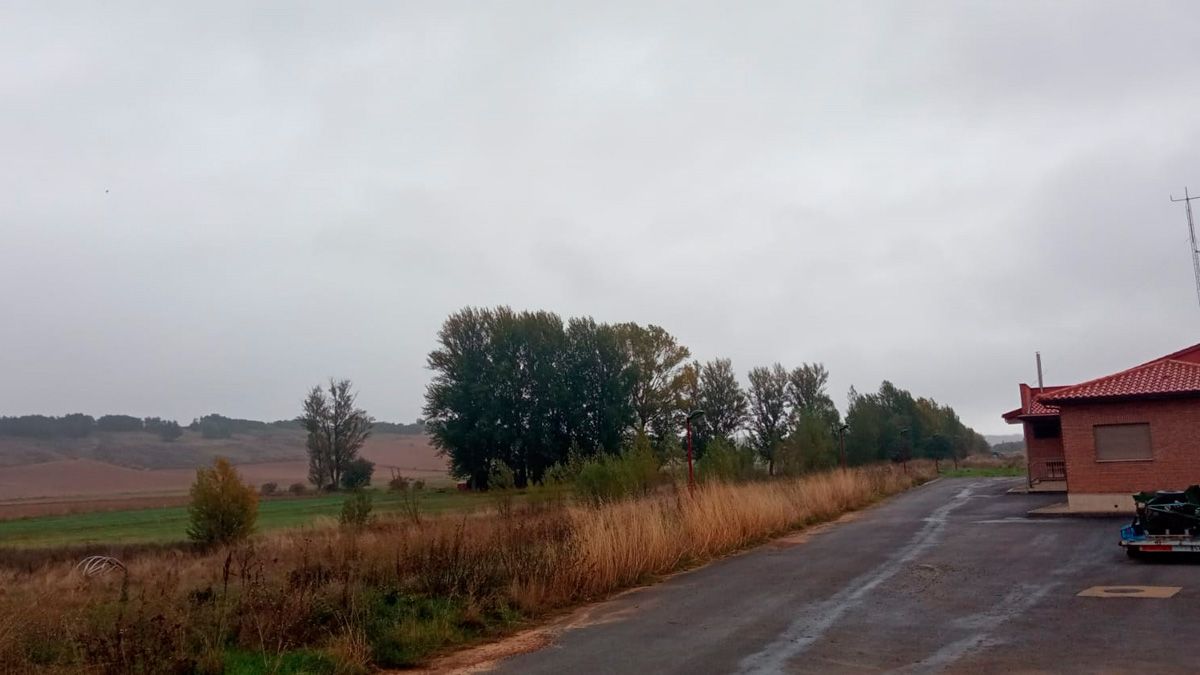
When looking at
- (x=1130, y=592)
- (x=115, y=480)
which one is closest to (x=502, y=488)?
(x=1130, y=592)

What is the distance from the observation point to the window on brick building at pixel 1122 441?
26.4 m

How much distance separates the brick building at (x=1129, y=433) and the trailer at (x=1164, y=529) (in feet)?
32.8

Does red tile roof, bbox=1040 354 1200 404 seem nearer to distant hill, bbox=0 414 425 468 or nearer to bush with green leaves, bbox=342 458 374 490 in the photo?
bush with green leaves, bbox=342 458 374 490

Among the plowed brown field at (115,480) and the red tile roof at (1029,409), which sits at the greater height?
the red tile roof at (1029,409)

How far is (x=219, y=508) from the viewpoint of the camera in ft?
111

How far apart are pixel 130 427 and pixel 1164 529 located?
6855 inches

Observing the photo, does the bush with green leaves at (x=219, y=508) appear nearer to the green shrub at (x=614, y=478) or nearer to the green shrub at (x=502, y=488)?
the green shrub at (x=502, y=488)

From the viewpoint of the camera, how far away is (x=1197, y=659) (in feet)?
28.5

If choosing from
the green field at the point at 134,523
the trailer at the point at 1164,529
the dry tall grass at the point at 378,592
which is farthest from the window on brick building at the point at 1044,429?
the trailer at the point at 1164,529

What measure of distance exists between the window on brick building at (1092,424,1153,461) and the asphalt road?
744 centimetres

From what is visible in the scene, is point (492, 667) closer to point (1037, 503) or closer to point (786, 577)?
point (786, 577)

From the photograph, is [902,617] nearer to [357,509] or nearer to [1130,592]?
[1130,592]

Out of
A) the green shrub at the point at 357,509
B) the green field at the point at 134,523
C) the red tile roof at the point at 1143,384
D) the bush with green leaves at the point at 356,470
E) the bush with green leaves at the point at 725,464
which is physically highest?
the red tile roof at the point at 1143,384

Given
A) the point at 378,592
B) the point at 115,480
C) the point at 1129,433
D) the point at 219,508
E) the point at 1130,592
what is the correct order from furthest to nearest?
the point at 115,480
the point at 219,508
the point at 1129,433
the point at 1130,592
the point at 378,592
